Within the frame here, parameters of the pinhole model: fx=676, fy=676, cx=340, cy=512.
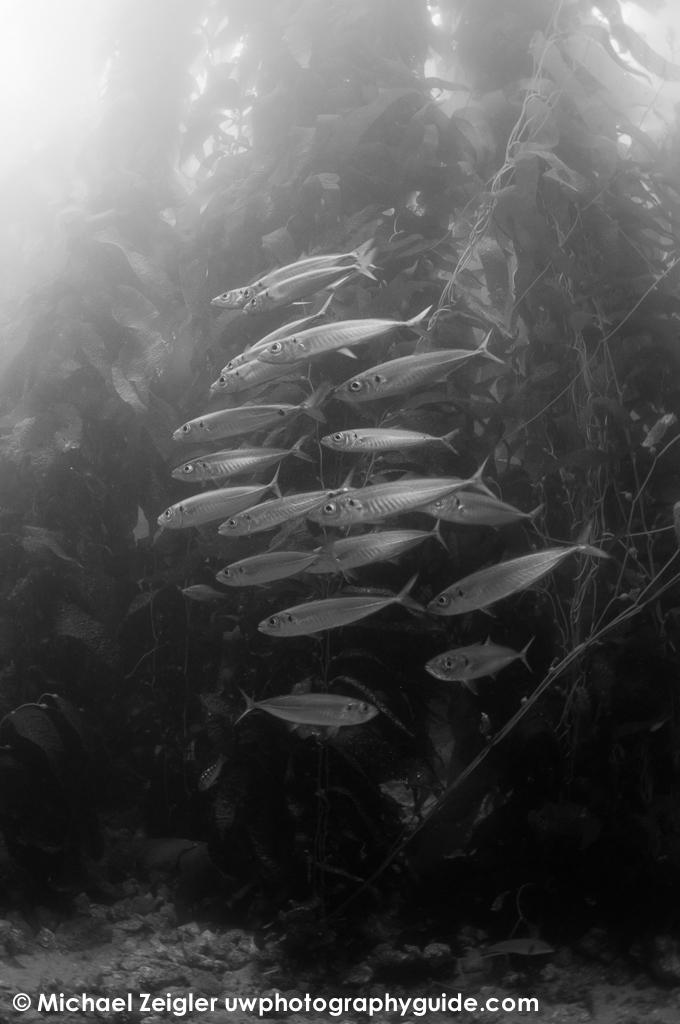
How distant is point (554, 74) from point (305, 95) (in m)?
1.29

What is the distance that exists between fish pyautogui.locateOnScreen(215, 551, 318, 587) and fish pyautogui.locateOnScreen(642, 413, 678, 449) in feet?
5.39

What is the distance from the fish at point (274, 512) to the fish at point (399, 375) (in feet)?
1.21

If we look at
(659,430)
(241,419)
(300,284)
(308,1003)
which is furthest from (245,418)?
(308,1003)

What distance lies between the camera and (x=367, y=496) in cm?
219

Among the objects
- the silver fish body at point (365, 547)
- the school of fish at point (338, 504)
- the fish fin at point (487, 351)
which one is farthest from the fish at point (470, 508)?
the fish fin at point (487, 351)

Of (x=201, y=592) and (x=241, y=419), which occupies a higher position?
(x=241, y=419)

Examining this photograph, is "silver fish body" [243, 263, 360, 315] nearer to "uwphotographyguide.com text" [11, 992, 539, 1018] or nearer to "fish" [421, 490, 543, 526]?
"fish" [421, 490, 543, 526]

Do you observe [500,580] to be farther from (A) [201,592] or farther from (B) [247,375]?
(A) [201,592]

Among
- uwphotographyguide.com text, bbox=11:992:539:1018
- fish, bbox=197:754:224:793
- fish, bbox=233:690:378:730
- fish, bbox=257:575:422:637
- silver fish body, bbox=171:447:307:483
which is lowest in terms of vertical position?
uwphotographyguide.com text, bbox=11:992:539:1018

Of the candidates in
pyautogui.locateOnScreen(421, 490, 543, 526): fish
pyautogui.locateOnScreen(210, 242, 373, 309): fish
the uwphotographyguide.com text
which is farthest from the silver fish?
the uwphotographyguide.com text

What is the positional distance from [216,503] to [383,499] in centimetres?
66

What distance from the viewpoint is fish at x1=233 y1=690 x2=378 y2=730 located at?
92.7 inches

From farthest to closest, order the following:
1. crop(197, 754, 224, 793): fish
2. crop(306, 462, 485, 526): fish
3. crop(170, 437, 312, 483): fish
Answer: crop(197, 754, 224, 793): fish
crop(170, 437, 312, 483): fish
crop(306, 462, 485, 526): fish

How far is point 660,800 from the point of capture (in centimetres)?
276
